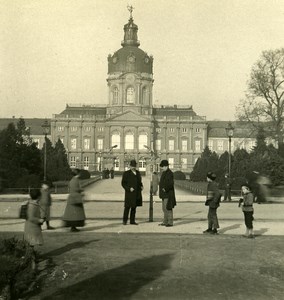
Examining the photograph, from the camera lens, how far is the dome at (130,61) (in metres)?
94.8

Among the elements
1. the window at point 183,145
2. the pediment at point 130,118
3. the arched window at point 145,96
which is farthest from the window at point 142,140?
the arched window at point 145,96

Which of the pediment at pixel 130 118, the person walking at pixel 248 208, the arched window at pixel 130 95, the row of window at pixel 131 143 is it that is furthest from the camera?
the arched window at pixel 130 95

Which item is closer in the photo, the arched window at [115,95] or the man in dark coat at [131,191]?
the man in dark coat at [131,191]

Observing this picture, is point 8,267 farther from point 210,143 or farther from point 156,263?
point 210,143

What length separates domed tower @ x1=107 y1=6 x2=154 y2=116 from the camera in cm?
9444

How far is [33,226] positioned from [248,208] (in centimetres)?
452

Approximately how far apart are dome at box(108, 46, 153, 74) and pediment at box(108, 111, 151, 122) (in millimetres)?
7908

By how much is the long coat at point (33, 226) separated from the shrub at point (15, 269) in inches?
4.5

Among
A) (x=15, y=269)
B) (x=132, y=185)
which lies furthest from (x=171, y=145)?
(x=15, y=269)

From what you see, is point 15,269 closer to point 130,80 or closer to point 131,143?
point 131,143

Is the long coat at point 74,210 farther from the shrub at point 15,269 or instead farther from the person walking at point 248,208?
the person walking at point 248,208

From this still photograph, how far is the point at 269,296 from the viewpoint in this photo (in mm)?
5969

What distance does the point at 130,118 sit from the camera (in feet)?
304

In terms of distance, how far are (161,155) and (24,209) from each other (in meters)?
86.9
